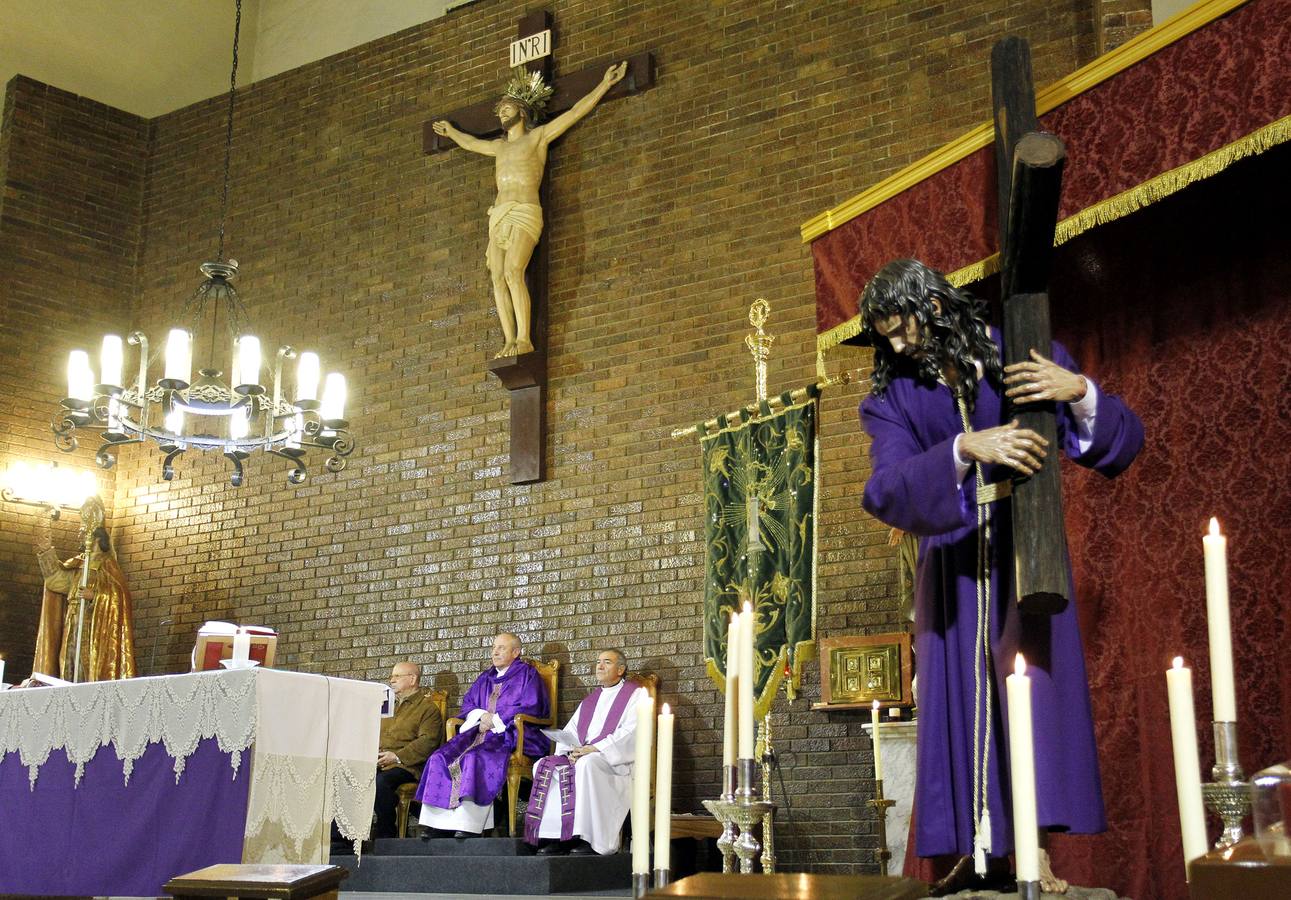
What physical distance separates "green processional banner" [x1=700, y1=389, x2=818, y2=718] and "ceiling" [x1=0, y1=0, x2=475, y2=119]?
5.84m

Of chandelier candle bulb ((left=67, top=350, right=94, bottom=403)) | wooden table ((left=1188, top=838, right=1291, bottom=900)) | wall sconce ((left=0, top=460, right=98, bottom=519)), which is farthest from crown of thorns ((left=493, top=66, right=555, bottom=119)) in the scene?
wooden table ((left=1188, top=838, right=1291, bottom=900))

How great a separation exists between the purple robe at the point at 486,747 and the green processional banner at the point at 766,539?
6.47 feet

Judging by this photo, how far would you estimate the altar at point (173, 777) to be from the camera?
17.1ft

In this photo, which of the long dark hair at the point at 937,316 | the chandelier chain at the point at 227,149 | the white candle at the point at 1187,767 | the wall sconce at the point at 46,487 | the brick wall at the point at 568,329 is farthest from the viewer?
the chandelier chain at the point at 227,149

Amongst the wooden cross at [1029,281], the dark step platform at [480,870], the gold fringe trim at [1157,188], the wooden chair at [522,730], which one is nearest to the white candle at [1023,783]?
the wooden cross at [1029,281]

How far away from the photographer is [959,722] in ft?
8.19

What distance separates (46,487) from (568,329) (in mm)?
4225

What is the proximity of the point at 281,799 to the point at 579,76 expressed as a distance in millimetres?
5538

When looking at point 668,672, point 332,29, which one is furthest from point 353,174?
point 668,672

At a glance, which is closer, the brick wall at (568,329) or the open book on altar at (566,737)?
the open book on altar at (566,737)

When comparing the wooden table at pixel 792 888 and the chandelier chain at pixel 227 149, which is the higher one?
the chandelier chain at pixel 227 149

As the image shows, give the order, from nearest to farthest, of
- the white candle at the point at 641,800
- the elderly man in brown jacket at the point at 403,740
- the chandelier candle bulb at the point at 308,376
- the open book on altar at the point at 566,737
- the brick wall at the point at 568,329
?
1. the white candle at the point at 641,800
2. the chandelier candle bulb at the point at 308,376
3. the open book on altar at the point at 566,737
4. the brick wall at the point at 568,329
5. the elderly man in brown jacket at the point at 403,740

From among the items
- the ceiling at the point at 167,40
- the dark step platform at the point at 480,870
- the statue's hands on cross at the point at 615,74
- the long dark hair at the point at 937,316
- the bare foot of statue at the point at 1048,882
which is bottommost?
the dark step platform at the point at 480,870

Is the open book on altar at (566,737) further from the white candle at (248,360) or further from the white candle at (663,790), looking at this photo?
the white candle at (663,790)
